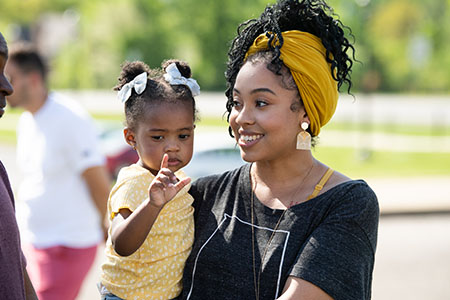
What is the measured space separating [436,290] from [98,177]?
14.4ft

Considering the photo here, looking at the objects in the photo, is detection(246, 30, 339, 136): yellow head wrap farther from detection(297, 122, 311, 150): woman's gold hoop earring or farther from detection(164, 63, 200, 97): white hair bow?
detection(164, 63, 200, 97): white hair bow

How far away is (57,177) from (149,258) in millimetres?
2233

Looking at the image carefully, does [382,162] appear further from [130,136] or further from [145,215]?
[145,215]

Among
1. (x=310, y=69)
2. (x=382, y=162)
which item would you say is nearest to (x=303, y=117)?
(x=310, y=69)

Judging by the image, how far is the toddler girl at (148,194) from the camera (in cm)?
273

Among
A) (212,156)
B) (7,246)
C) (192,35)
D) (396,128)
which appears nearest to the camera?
(7,246)

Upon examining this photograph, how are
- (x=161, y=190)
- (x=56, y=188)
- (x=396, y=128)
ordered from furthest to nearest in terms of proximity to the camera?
(x=396, y=128), (x=56, y=188), (x=161, y=190)

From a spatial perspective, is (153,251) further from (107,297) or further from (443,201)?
(443,201)

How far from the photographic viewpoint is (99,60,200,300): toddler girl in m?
2.73

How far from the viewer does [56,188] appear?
474cm

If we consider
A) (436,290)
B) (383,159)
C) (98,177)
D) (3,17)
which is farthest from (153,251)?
(3,17)

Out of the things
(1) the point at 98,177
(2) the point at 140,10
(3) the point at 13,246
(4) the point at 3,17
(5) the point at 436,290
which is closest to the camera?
(3) the point at 13,246

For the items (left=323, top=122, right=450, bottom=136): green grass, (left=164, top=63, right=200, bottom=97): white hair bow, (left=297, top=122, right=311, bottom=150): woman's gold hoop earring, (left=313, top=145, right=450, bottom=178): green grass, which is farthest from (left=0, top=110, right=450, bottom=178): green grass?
(left=297, top=122, right=311, bottom=150): woman's gold hoop earring

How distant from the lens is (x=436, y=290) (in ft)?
24.2
